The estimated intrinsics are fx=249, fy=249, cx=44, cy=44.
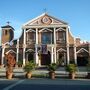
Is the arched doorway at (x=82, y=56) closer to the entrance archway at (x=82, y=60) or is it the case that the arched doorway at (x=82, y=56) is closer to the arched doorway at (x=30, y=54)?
the entrance archway at (x=82, y=60)

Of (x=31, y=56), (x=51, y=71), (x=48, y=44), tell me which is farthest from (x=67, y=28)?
(x=51, y=71)

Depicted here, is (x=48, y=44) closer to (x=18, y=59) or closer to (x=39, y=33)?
(x=39, y=33)

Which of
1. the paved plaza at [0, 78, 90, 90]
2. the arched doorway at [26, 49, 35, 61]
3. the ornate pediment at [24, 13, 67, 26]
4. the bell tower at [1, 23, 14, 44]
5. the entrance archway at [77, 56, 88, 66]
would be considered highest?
the ornate pediment at [24, 13, 67, 26]

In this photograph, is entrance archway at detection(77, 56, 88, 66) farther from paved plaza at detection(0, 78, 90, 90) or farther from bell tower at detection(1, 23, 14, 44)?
paved plaza at detection(0, 78, 90, 90)

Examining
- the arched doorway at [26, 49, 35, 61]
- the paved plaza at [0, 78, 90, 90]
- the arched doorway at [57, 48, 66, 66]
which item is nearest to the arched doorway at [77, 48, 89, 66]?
the arched doorway at [57, 48, 66, 66]

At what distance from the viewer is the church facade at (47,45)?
4956 cm

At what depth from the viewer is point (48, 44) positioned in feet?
165

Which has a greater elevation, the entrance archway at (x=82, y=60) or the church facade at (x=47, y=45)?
the church facade at (x=47, y=45)

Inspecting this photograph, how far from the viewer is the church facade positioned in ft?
163

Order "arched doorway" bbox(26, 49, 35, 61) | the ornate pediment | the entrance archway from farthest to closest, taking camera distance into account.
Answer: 1. the ornate pediment
2. "arched doorway" bbox(26, 49, 35, 61)
3. the entrance archway

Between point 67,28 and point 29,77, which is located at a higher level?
point 67,28

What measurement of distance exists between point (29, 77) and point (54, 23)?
88.2 feet
